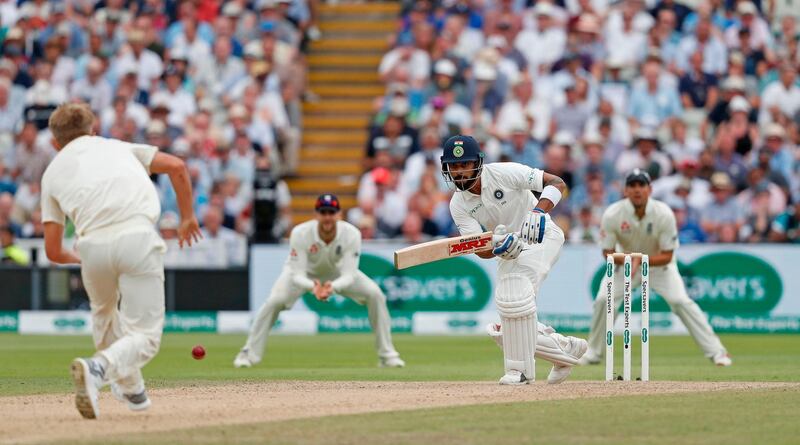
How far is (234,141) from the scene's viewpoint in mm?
21312

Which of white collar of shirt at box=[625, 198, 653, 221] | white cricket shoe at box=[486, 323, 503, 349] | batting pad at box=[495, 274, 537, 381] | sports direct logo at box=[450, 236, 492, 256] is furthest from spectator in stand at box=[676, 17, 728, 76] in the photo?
sports direct logo at box=[450, 236, 492, 256]

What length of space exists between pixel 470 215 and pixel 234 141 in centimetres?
1087

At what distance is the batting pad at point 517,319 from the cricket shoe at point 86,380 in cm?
329

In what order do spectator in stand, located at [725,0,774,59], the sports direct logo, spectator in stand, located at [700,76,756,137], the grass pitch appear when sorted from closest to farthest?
the grass pitch → the sports direct logo → spectator in stand, located at [700,76,756,137] → spectator in stand, located at [725,0,774,59]

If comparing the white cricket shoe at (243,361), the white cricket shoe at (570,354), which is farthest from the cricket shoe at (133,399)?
the white cricket shoe at (243,361)

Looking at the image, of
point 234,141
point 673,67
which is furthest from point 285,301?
point 673,67

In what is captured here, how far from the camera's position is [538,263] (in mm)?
10766

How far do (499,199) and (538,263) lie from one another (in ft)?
1.70

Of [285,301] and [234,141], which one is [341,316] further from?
[285,301]

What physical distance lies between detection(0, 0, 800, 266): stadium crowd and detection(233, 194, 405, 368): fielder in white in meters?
5.28

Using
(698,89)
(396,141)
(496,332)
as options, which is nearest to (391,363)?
(496,332)

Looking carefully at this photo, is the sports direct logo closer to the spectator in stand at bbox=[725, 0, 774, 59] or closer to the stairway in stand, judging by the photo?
the stairway in stand

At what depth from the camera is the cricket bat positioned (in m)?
10.3

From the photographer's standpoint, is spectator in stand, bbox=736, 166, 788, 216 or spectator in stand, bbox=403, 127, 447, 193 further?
spectator in stand, bbox=403, 127, 447, 193
